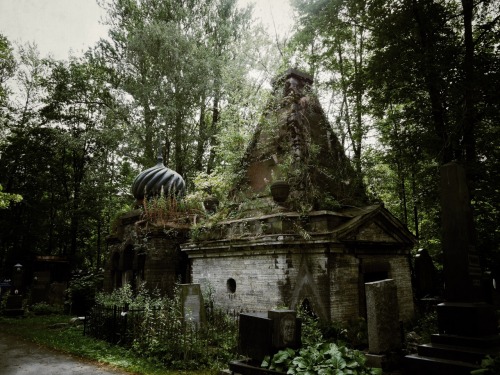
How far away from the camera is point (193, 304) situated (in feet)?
28.2

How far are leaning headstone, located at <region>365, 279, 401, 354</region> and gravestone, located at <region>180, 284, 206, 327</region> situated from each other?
4032 millimetres

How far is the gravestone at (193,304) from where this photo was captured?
332 inches

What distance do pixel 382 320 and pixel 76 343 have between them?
8.44 metres

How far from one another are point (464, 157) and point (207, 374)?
9914mm

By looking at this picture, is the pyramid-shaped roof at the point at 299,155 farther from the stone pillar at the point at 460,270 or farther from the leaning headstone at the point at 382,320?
the stone pillar at the point at 460,270

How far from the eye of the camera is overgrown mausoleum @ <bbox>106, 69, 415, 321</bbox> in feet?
29.3

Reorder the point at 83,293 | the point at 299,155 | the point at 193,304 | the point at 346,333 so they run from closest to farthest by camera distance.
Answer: the point at 346,333 < the point at 193,304 < the point at 299,155 < the point at 83,293

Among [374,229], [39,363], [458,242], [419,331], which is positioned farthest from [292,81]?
[39,363]

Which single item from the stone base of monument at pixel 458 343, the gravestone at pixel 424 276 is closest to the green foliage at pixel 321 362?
the stone base of monument at pixel 458 343

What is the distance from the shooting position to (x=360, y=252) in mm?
9742

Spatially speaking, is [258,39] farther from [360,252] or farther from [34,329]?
[34,329]

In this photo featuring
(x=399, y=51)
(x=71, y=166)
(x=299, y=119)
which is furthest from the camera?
(x=71, y=166)

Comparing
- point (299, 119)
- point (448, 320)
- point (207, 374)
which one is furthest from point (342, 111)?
point (207, 374)

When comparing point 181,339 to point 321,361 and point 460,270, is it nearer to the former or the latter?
point 321,361
